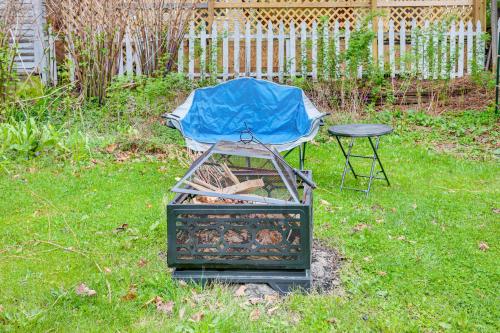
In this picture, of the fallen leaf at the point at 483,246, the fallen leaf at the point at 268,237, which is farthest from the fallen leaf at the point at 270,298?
the fallen leaf at the point at 483,246

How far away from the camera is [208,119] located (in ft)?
21.2

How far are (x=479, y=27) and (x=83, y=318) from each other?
8541 mm

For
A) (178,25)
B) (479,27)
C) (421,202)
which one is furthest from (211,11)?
(421,202)

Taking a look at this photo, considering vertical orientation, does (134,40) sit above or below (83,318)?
above

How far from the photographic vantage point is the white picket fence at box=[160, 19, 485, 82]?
9156 millimetres

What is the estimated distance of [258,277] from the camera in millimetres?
3492

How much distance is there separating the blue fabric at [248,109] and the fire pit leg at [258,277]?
2.92m

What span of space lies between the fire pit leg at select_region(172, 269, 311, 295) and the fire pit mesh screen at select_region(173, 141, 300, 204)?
1.35ft

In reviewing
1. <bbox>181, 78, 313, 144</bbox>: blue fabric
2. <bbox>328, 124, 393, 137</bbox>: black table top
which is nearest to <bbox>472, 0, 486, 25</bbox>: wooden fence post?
<bbox>181, 78, 313, 144</bbox>: blue fabric

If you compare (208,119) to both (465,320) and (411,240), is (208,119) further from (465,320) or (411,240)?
(465,320)

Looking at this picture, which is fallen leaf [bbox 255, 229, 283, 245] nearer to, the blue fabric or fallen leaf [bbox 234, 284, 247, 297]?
fallen leaf [bbox 234, 284, 247, 297]

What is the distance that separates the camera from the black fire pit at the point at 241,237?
11.2 feet

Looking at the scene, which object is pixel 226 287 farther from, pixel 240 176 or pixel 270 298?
pixel 240 176

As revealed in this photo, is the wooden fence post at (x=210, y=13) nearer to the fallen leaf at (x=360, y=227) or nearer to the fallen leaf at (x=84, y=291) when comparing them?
the fallen leaf at (x=360, y=227)
